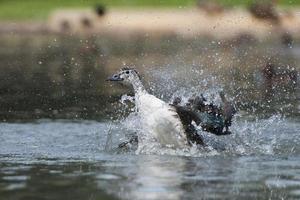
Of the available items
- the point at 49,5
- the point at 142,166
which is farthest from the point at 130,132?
the point at 49,5

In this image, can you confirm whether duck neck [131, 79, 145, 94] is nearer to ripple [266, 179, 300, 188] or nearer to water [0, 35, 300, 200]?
water [0, 35, 300, 200]

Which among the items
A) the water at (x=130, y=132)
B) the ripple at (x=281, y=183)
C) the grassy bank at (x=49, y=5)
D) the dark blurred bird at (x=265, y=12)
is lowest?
the ripple at (x=281, y=183)

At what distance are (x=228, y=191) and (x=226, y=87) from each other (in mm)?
12211

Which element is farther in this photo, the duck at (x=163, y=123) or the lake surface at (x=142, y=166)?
the duck at (x=163, y=123)

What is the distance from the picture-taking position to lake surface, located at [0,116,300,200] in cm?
1112

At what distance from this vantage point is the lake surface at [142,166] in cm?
1112

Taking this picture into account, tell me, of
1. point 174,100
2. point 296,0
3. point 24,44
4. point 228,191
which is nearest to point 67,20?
point 24,44

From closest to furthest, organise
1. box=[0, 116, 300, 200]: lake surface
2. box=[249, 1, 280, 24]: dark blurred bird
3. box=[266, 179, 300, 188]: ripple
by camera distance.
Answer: box=[0, 116, 300, 200]: lake surface < box=[266, 179, 300, 188]: ripple < box=[249, 1, 280, 24]: dark blurred bird

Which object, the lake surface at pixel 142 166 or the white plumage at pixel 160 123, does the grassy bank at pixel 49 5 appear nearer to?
the lake surface at pixel 142 166

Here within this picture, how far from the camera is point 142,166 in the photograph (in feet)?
42.0

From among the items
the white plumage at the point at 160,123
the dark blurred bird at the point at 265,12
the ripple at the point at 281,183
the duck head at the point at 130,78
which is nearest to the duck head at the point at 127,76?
the duck head at the point at 130,78

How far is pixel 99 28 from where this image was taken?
49.8 metres

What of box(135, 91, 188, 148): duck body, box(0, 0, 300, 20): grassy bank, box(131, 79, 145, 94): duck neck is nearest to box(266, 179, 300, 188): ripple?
box(135, 91, 188, 148): duck body

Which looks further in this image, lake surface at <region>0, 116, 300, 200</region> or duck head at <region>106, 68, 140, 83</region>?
duck head at <region>106, 68, 140, 83</region>
